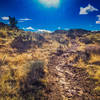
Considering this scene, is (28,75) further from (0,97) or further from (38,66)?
(0,97)

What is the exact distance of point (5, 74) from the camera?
4410 millimetres

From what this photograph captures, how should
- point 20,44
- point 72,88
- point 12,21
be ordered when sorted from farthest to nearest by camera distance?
point 12,21 → point 20,44 → point 72,88

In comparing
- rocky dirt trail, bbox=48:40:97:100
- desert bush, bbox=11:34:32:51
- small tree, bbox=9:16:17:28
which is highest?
small tree, bbox=9:16:17:28

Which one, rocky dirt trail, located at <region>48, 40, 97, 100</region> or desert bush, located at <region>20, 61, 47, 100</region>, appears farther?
rocky dirt trail, located at <region>48, 40, 97, 100</region>

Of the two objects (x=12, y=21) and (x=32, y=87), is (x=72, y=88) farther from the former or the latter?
(x=12, y=21)

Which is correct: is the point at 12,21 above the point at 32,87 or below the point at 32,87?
above

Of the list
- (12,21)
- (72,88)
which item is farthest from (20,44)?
(12,21)

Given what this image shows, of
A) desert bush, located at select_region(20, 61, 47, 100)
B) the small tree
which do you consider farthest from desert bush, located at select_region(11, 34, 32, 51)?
the small tree

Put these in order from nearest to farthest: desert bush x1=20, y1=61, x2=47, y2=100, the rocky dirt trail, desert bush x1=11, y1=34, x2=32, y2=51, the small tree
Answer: desert bush x1=20, y1=61, x2=47, y2=100
the rocky dirt trail
desert bush x1=11, y1=34, x2=32, y2=51
the small tree

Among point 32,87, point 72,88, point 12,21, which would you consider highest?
point 12,21

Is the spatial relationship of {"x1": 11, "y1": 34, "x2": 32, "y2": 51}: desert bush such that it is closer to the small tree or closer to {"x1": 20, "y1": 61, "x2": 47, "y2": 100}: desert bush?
{"x1": 20, "y1": 61, "x2": 47, "y2": 100}: desert bush

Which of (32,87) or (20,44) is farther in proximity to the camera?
(20,44)

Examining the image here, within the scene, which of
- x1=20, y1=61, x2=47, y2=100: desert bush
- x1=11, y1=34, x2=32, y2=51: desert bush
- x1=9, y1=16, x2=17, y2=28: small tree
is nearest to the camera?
x1=20, y1=61, x2=47, y2=100: desert bush

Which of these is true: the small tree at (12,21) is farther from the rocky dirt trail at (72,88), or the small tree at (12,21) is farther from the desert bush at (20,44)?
the rocky dirt trail at (72,88)
